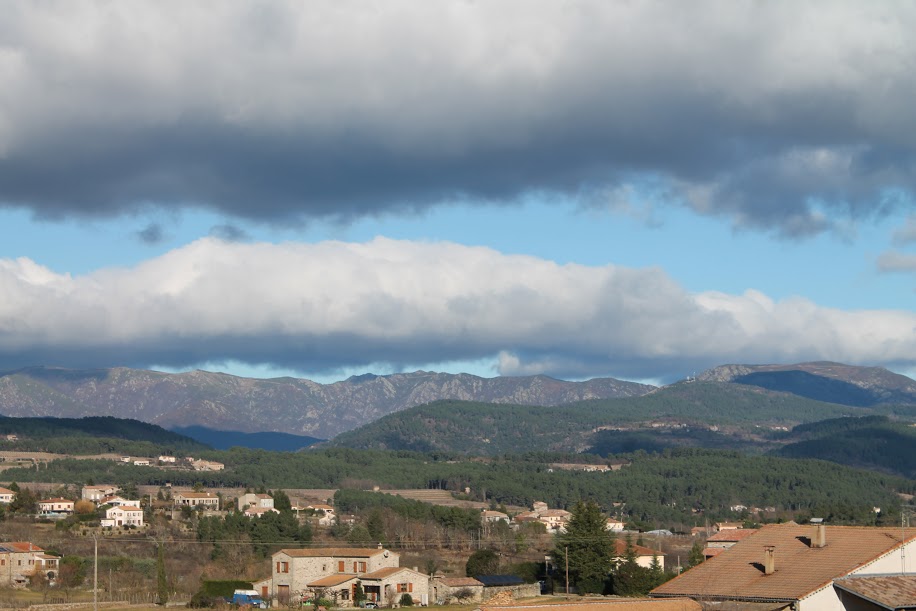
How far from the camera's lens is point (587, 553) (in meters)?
109

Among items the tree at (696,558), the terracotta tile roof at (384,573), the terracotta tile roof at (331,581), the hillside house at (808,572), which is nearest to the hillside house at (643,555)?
the tree at (696,558)

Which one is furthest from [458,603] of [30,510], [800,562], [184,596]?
[30,510]

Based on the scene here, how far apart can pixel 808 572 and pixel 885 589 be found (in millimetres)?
4093

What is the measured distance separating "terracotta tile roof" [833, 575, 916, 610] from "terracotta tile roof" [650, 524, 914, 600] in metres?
0.88

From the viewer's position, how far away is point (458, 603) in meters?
104

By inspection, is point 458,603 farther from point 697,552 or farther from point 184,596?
point 697,552

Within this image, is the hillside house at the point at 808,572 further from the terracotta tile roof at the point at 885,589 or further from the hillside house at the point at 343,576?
the hillside house at the point at 343,576

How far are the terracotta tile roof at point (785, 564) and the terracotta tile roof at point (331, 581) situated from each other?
43.1 meters

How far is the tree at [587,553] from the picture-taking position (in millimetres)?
107500

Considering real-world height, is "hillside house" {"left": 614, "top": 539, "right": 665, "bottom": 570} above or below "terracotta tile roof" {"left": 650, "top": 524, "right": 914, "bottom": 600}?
below

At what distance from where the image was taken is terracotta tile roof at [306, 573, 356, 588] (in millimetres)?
105750

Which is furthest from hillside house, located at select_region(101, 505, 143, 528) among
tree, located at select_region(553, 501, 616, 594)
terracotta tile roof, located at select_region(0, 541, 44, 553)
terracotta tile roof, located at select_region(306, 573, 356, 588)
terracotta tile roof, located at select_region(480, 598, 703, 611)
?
terracotta tile roof, located at select_region(480, 598, 703, 611)

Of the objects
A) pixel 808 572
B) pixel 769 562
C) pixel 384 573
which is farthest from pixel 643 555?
pixel 808 572

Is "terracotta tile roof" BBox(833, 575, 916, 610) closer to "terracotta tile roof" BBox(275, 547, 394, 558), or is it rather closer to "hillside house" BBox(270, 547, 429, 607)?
"hillside house" BBox(270, 547, 429, 607)
